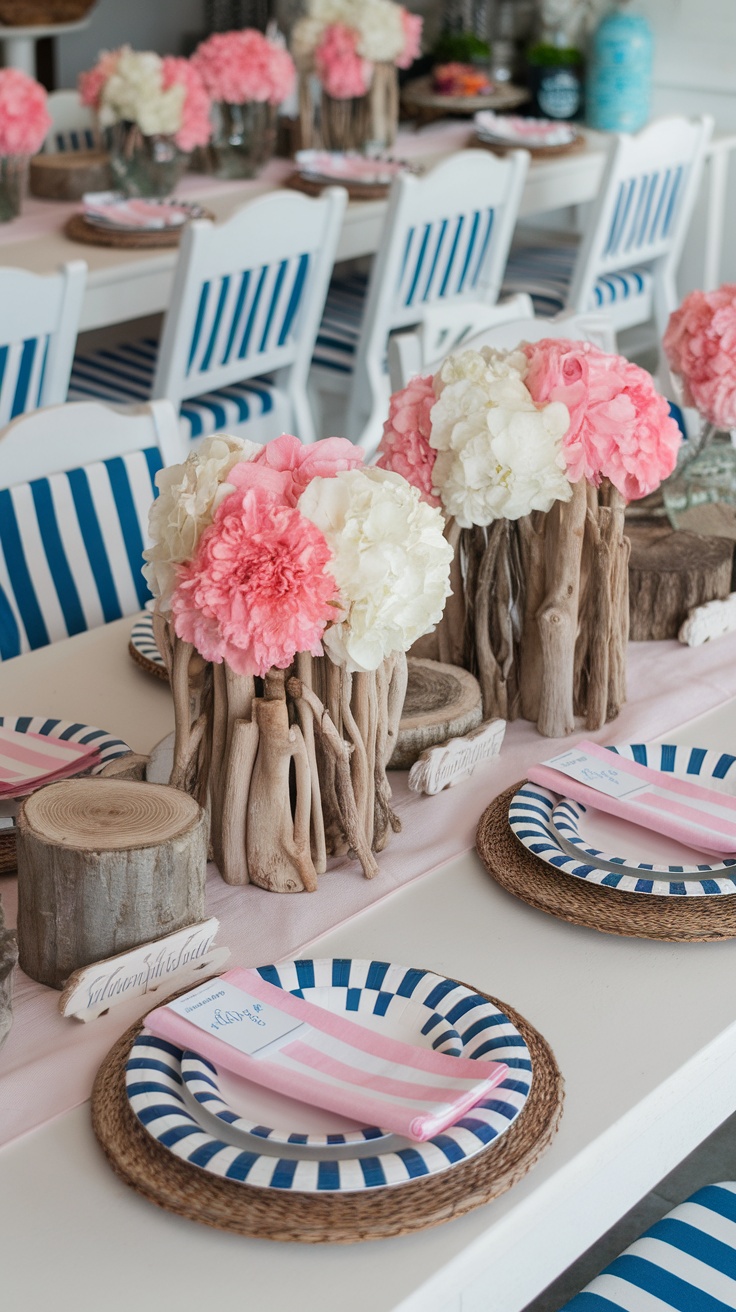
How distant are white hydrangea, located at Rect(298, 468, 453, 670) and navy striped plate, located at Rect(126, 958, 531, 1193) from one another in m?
0.21

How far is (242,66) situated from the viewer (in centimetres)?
317

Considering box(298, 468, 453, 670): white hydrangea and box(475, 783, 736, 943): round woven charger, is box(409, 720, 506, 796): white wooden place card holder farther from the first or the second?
box(298, 468, 453, 670): white hydrangea

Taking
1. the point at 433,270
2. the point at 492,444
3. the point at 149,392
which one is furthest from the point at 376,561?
the point at 433,270

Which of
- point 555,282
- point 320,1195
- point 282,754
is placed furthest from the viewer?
point 555,282

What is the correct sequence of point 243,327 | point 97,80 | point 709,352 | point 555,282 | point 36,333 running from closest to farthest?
point 709,352, point 36,333, point 243,327, point 97,80, point 555,282

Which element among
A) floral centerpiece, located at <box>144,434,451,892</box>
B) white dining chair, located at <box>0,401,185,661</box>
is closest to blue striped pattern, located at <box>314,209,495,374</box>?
white dining chair, located at <box>0,401,185,661</box>

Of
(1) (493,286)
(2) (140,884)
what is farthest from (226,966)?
(1) (493,286)

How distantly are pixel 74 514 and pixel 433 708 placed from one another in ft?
2.13

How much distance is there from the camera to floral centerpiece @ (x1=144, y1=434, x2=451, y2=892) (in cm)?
96

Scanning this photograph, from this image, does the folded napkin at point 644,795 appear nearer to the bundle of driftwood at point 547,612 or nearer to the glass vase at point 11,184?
the bundle of driftwood at point 547,612

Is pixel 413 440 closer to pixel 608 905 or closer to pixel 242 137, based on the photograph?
pixel 608 905

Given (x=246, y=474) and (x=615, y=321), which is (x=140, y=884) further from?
(x=615, y=321)

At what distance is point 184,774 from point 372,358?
2107mm

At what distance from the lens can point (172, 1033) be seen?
862 mm
